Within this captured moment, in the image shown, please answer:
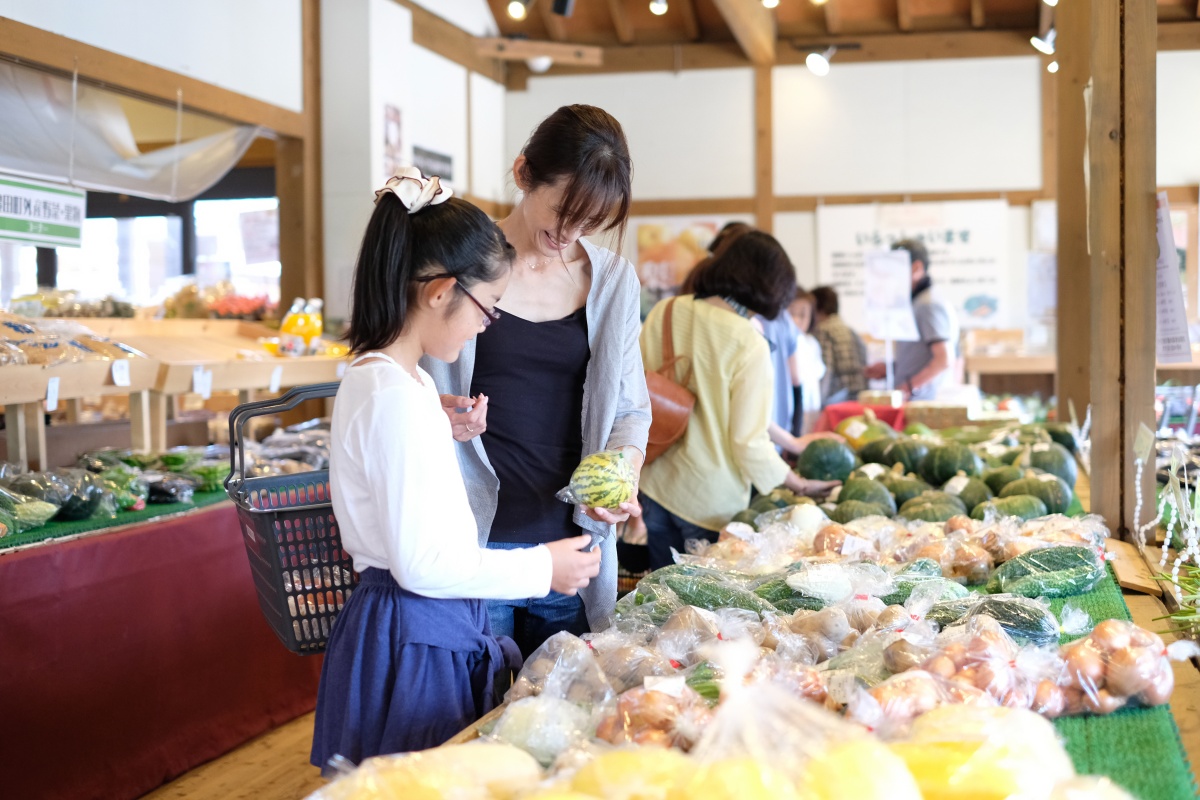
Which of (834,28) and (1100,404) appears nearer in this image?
(1100,404)

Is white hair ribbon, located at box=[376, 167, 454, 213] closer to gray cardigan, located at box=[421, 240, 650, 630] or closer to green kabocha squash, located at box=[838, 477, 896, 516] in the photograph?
gray cardigan, located at box=[421, 240, 650, 630]

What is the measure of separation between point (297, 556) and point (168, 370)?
224cm

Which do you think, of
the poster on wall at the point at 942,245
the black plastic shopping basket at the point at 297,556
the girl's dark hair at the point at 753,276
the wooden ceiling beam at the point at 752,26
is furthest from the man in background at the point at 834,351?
the black plastic shopping basket at the point at 297,556

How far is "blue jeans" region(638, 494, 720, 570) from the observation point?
3031 millimetres

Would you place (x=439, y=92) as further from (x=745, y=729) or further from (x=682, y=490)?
(x=745, y=729)

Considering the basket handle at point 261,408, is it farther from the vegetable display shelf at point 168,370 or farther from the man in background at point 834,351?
the man in background at point 834,351

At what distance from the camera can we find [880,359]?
9.59m

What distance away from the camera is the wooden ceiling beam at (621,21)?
9.40 metres

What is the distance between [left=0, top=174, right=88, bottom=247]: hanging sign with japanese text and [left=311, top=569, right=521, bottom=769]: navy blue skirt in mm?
3274

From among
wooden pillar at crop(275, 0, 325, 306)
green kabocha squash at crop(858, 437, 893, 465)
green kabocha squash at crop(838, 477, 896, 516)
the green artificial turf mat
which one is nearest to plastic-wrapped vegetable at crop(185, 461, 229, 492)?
the green artificial turf mat

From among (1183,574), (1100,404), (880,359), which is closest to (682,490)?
(1100,404)

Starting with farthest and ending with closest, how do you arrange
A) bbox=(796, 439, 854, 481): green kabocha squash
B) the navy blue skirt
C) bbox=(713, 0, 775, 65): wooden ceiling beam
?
bbox=(713, 0, 775, 65): wooden ceiling beam, bbox=(796, 439, 854, 481): green kabocha squash, the navy blue skirt

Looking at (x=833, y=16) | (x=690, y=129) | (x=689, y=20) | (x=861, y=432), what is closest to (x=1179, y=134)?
(x=833, y=16)

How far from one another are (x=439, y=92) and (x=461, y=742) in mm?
7633
